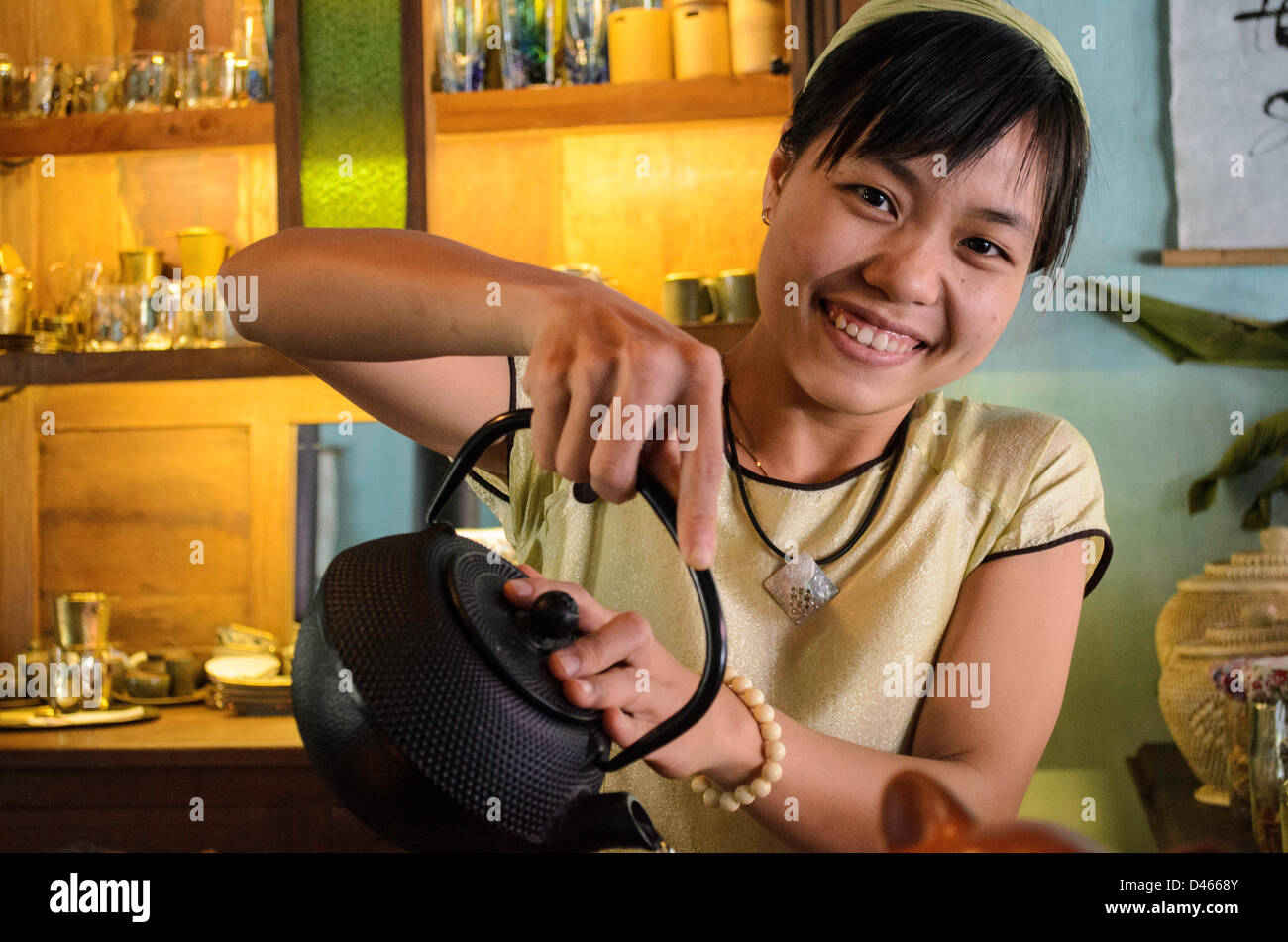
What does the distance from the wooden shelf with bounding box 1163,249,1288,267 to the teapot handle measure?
1795mm

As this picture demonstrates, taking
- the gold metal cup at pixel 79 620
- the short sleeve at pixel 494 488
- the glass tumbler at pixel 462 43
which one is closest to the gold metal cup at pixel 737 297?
the glass tumbler at pixel 462 43

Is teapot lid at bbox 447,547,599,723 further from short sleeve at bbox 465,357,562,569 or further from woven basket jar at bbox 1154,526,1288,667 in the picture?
woven basket jar at bbox 1154,526,1288,667

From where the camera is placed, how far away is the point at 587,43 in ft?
7.45

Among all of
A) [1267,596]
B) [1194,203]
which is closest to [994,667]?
[1267,596]

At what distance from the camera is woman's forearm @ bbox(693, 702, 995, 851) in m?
0.87

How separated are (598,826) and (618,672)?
0.09 meters

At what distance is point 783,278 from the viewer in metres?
1.00

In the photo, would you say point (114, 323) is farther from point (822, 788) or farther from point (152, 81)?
point (822, 788)

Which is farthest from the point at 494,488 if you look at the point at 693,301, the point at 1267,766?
the point at 693,301

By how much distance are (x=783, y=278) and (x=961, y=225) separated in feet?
0.50

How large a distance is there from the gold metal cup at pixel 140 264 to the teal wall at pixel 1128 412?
176 cm

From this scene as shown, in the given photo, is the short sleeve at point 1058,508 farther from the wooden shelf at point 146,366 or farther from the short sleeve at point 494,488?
the wooden shelf at point 146,366

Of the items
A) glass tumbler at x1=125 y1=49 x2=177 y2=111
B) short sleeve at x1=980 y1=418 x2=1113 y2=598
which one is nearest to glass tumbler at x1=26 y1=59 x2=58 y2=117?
glass tumbler at x1=125 y1=49 x2=177 y2=111
